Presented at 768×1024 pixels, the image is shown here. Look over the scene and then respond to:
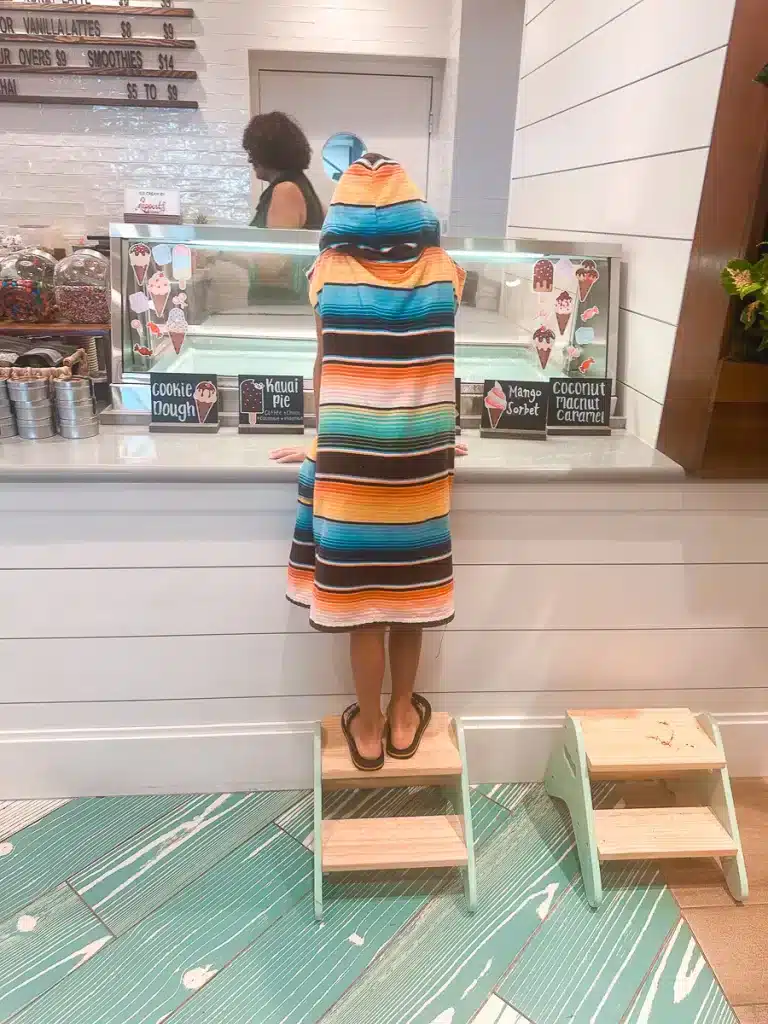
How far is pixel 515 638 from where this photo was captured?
76.0 inches

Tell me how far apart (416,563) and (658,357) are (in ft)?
2.75

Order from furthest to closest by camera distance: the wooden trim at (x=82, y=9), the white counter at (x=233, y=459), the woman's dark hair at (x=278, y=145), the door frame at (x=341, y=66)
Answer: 1. the door frame at (x=341, y=66)
2. the wooden trim at (x=82, y=9)
3. the woman's dark hair at (x=278, y=145)
4. the white counter at (x=233, y=459)

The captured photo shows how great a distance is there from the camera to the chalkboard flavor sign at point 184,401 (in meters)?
1.83

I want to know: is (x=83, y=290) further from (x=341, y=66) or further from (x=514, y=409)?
(x=341, y=66)

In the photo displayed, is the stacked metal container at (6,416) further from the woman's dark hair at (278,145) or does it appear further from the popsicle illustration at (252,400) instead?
the woman's dark hair at (278,145)

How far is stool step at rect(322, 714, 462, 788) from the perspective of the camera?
171 centimetres

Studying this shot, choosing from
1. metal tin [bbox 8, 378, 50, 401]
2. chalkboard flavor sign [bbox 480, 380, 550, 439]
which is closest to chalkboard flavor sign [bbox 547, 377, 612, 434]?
chalkboard flavor sign [bbox 480, 380, 550, 439]

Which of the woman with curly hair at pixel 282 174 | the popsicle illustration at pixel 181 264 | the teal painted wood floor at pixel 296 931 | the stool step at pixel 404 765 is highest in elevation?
the woman with curly hair at pixel 282 174

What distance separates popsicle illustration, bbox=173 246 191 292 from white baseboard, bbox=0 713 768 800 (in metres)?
1.16

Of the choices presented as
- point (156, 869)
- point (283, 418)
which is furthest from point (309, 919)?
point (283, 418)

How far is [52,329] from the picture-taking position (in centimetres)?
201

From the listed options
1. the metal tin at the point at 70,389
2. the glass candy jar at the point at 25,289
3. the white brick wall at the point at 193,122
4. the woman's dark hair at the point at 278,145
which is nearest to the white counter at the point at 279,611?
the metal tin at the point at 70,389

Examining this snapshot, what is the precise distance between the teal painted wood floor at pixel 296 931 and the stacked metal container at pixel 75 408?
0.98m

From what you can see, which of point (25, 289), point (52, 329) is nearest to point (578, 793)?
point (52, 329)
